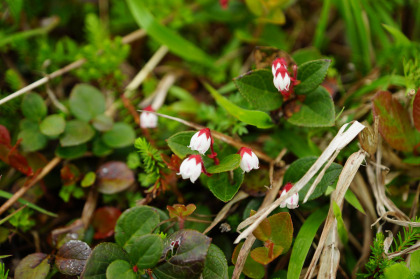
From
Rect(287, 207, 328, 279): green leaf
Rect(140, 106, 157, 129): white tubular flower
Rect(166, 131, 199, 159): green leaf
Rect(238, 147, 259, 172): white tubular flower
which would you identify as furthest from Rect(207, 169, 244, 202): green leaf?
Rect(140, 106, 157, 129): white tubular flower

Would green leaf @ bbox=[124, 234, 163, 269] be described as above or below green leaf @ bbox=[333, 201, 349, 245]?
above

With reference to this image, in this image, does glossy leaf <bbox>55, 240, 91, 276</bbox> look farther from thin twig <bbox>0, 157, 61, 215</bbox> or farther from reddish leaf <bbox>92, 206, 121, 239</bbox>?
thin twig <bbox>0, 157, 61, 215</bbox>

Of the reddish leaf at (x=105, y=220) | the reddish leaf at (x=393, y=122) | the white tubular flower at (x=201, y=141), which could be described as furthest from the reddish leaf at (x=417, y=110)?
the reddish leaf at (x=105, y=220)

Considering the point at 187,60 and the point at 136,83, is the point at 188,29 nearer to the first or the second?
the point at 187,60

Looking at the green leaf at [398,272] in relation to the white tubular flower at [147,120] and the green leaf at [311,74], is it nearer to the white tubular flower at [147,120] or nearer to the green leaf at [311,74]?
the green leaf at [311,74]

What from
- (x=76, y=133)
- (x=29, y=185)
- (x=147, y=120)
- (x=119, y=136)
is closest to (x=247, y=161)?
(x=147, y=120)

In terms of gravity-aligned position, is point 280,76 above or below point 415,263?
above

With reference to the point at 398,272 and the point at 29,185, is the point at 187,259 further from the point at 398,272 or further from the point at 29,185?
the point at 29,185

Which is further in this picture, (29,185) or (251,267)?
(29,185)
